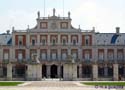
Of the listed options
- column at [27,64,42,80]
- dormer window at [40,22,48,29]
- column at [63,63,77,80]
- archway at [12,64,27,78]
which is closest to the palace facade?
dormer window at [40,22,48,29]

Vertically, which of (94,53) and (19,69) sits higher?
(94,53)

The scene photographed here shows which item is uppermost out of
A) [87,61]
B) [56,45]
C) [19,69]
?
[56,45]

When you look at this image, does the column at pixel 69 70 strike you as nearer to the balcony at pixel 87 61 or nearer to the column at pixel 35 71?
the column at pixel 35 71

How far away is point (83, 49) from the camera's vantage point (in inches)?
3219

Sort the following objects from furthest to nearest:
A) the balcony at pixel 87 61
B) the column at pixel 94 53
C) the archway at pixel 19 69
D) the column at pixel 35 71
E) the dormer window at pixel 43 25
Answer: the column at pixel 94 53
the dormer window at pixel 43 25
the balcony at pixel 87 61
the archway at pixel 19 69
the column at pixel 35 71

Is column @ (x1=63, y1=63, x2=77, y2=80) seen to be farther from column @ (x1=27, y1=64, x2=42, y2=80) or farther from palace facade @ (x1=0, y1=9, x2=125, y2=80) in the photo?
palace facade @ (x1=0, y1=9, x2=125, y2=80)

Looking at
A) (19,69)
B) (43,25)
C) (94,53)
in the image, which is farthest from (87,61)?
(19,69)

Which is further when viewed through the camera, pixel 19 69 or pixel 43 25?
pixel 43 25

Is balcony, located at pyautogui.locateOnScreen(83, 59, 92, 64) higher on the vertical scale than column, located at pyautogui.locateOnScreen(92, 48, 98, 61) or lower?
lower

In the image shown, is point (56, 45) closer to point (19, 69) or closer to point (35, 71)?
point (19, 69)

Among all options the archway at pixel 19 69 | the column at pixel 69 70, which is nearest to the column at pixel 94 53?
the archway at pixel 19 69

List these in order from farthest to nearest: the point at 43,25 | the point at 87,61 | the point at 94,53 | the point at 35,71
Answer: the point at 94,53 < the point at 43,25 < the point at 87,61 < the point at 35,71

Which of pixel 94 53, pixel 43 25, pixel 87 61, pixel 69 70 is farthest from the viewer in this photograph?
pixel 94 53

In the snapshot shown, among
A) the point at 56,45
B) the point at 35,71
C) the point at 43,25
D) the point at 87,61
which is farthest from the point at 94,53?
the point at 35,71
